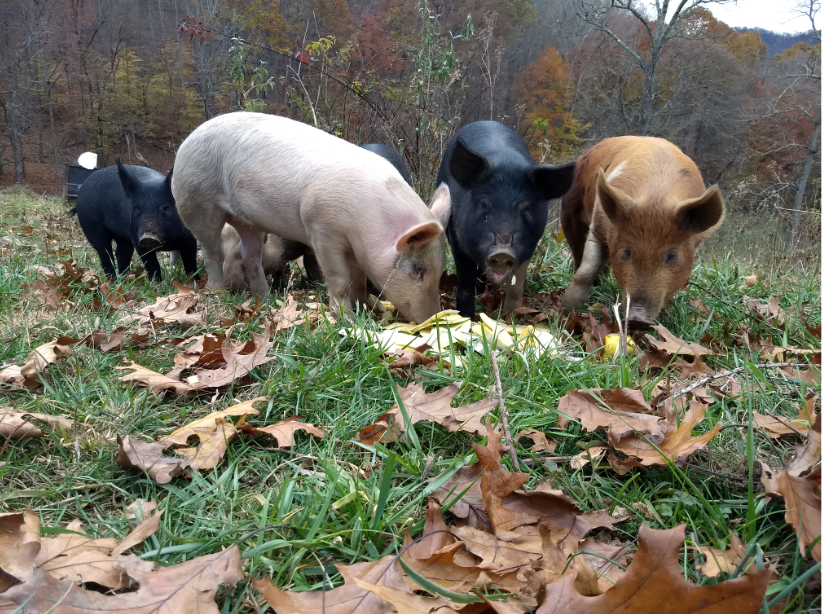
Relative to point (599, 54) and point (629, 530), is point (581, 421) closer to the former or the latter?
point (629, 530)

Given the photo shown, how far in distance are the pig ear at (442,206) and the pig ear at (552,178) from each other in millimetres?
606

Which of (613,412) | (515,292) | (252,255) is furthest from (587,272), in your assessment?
(252,255)

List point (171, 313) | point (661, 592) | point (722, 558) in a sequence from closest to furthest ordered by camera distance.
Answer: point (661, 592) < point (722, 558) < point (171, 313)

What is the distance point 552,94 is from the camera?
23.7 m

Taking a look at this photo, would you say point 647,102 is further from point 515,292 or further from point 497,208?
point 497,208

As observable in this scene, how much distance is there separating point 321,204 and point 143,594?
292 cm

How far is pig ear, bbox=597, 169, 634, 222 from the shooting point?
3.59 m

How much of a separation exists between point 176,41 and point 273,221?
72.6ft

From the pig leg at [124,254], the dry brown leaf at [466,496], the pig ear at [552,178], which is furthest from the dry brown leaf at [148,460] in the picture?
the pig leg at [124,254]

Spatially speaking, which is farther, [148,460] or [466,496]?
[148,460]

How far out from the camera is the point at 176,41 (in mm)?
22359

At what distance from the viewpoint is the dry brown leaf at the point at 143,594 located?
125 centimetres

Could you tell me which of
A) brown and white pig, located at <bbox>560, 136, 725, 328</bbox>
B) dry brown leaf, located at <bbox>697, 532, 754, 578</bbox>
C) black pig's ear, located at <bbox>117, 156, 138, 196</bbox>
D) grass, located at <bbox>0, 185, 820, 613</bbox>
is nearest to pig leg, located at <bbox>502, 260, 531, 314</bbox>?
brown and white pig, located at <bbox>560, 136, 725, 328</bbox>

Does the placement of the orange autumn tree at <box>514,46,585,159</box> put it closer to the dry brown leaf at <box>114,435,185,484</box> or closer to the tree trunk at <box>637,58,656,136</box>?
the tree trunk at <box>637,58,656,136</box>
